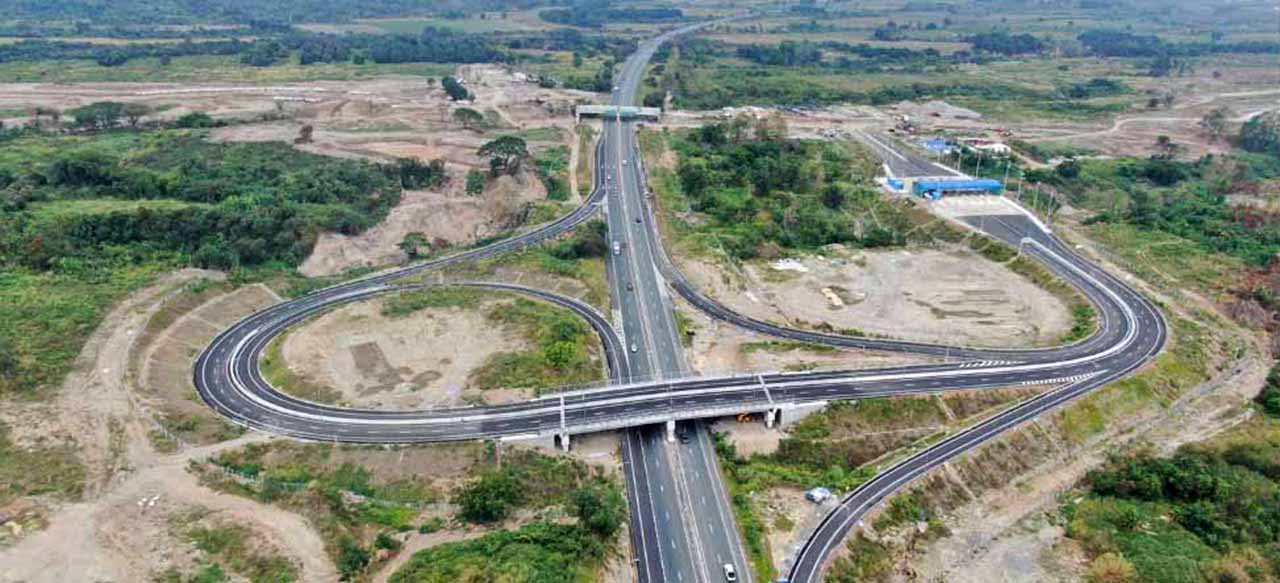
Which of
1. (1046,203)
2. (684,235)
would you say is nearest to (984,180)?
(1046,203)

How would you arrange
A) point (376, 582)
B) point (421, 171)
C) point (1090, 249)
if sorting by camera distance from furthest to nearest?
point (421, 171) → point (1090, 249) → point (376, 582)

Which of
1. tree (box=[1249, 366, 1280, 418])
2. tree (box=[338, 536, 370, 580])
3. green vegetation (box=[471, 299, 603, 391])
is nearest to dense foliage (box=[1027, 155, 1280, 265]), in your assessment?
tree (box=[1249, 366, 1280, 418])

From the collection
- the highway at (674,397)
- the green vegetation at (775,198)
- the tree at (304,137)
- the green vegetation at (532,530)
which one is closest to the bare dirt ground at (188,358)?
the highway at (674,397)

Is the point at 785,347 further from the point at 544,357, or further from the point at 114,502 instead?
the point at 114,502

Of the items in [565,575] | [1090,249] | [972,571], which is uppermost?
[1090,249]

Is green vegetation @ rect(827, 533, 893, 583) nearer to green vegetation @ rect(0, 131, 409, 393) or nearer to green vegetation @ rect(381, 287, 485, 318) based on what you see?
green vegetation @ rect(381, 287, 485, 318)

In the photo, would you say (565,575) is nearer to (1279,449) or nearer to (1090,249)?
(1279,449)

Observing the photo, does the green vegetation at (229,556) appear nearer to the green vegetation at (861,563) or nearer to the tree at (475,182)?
the green vegetation at (861,563)
